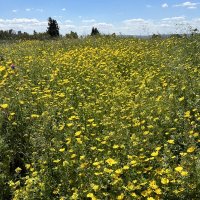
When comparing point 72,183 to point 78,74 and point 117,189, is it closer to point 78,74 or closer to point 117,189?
point 117,189

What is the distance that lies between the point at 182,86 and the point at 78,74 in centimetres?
268

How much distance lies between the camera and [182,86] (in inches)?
271

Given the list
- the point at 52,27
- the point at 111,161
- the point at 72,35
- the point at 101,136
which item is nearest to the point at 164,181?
the point at 111,161

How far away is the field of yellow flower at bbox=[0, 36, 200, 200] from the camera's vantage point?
158 inches

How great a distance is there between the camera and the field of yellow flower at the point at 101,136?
4.02 metres

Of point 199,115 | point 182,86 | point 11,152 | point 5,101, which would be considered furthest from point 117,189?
point 182,86

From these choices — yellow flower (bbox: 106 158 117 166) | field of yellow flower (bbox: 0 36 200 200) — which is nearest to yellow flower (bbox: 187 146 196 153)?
field of yellow flower (bbox: 0 36 200 200)

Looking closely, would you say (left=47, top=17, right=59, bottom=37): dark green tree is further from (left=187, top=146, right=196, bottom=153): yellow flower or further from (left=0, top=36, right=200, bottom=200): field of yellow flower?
(left=187, top=146, right=196, bottom=153): yellow flower

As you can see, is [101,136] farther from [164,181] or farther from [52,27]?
[52,27]

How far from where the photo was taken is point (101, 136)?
535 cm

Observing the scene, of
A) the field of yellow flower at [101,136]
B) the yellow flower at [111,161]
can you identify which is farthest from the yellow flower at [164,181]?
the yellow flower at [111,161]

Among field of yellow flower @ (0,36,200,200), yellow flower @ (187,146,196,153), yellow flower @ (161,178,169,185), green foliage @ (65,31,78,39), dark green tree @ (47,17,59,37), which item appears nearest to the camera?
yellow flower @ (161,178,169,185)

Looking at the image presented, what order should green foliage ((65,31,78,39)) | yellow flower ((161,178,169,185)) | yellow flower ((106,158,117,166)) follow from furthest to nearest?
1. green foliage ((65,31,78,39))
2. yellow flower ((106,158,117,166))
3. yellow flower ((161,178,169,185))

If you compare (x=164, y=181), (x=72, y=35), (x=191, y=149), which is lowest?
(x=164, y=181)
